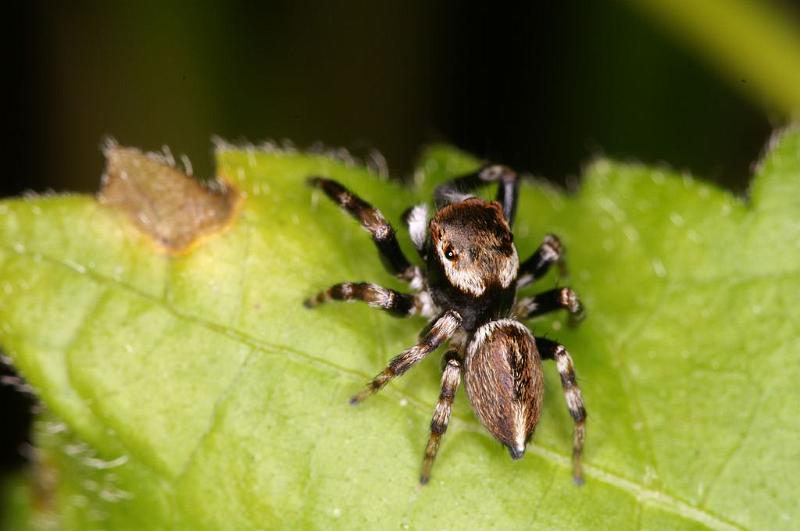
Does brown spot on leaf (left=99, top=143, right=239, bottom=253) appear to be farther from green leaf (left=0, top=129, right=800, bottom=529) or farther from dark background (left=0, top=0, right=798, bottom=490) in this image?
dark background (left=0, top=0, right=798, bottom=490)

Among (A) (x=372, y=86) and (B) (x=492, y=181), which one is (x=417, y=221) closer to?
(B) (x=492, y=181)

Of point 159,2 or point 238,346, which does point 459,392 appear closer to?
point 238,346

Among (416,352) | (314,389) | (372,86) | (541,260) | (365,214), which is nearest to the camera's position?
(314,389)

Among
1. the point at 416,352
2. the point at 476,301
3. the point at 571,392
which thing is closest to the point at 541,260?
the point at 476,301

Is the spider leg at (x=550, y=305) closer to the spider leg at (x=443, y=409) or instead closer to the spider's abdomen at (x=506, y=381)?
the spider's abdomen at (x=506, y=381)

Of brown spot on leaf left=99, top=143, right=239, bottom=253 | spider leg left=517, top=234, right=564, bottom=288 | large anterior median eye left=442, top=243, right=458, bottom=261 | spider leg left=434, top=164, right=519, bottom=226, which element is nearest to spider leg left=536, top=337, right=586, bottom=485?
spider leg left=517, top=234, right=564, bottom=288

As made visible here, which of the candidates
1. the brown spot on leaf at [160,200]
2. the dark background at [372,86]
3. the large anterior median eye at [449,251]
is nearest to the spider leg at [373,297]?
the large anterior median eye at [449,251]
